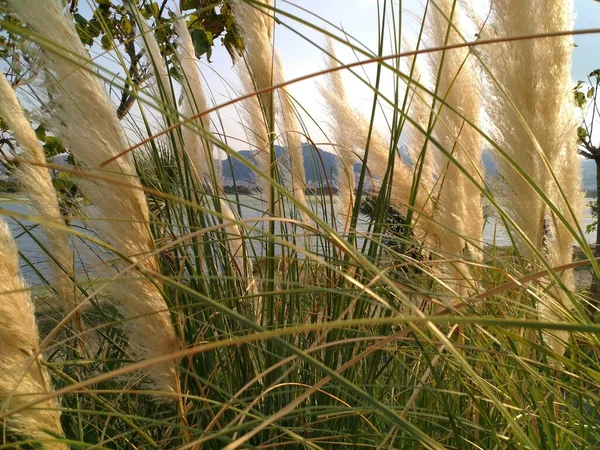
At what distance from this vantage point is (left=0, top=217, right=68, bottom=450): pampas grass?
3.16ft

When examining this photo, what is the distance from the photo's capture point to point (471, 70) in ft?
5.38

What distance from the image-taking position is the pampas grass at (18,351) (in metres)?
0.96

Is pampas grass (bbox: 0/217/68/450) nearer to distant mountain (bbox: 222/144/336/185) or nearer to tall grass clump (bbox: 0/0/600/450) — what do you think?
tall grass clump (bbox: 0/0/600/450)

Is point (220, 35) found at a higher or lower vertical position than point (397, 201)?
higher

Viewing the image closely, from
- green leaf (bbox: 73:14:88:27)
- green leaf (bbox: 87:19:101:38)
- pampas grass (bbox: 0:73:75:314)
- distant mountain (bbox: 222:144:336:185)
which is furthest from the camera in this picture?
green leaf (bbox: 87:19:101:38)

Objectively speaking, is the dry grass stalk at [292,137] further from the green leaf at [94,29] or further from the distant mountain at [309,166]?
the green leaf at [94,29]

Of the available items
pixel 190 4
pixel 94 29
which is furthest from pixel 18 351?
pixel 190 4

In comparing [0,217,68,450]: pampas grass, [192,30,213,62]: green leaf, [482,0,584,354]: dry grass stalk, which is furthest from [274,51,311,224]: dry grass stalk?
[192,30,213,62]: green leaf

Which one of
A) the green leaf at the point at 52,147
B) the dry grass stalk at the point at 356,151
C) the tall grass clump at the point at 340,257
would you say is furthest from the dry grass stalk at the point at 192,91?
the green leaf at the point at 52,147

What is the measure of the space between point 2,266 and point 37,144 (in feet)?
1.79

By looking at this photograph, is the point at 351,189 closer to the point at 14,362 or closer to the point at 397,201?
the point at 397,201

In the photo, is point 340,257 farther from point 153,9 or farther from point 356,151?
point 153,9

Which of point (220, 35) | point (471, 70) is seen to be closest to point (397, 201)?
point (471, 70)

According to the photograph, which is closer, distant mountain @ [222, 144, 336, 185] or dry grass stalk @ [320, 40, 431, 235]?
dry grass stalk @ [320, 40, 431, 235]
